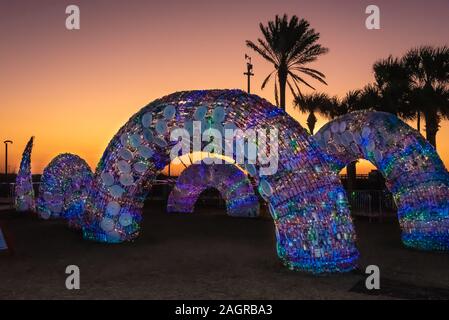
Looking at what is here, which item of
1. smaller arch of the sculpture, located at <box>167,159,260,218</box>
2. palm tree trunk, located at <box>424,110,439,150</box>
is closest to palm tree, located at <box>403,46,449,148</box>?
palm tree trunk, located at <box>424,110,439,150</box>

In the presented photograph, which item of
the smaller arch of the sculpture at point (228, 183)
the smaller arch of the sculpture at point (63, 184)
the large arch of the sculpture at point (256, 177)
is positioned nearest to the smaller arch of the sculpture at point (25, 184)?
the smaller arch of the sculpture at point (63, 184)

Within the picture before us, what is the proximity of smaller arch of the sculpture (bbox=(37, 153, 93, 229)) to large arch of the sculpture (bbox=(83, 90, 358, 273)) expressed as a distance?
4.24 metres

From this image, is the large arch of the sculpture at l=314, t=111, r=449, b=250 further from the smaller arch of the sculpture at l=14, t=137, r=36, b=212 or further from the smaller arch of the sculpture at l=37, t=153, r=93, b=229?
the smaller arch of the sculpture at l=14, t=137, r=36, b=212

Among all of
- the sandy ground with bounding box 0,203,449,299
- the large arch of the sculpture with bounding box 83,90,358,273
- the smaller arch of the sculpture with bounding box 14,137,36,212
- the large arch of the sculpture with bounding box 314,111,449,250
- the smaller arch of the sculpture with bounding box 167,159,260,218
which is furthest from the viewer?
the smaller arch of the sculpture with bounding box 14,137,36,212

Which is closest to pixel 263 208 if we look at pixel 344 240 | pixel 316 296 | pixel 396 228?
pixel 396 228

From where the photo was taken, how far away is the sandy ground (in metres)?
6.59

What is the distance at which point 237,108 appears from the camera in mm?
8797

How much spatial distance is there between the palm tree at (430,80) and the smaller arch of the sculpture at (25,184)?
1752 centimetres

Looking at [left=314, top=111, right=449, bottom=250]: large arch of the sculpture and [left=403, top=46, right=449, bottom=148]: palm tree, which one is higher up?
[left=403, top=46, right=449, bottom=148]: palm tree

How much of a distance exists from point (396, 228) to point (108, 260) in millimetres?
8994

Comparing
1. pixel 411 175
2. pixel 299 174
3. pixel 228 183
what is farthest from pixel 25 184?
pixel 411 175

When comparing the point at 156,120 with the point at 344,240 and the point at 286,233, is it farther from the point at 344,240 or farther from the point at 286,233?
the point at 344,240

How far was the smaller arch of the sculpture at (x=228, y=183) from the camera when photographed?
59.3 feet

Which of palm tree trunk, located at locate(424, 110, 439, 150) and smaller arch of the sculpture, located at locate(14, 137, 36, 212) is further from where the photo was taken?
palm tree trunk, located at locate(424, 110, 439, 150)
